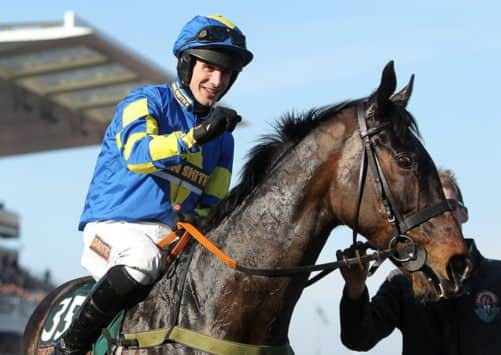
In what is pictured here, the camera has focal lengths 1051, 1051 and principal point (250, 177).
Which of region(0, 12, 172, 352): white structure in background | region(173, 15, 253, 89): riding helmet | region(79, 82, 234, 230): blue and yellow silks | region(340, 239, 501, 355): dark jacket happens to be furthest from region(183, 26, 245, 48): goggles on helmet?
region(0, 12, 172, 352): white structure in background

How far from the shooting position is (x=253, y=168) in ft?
13.1

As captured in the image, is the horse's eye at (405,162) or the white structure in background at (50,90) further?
the white structure in background at (50,90)

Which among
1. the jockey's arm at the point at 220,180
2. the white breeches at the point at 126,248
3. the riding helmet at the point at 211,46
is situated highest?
the riding helmet at the point at 211,46

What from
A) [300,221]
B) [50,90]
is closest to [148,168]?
[300,221]

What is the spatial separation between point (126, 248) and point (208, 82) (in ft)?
2.43

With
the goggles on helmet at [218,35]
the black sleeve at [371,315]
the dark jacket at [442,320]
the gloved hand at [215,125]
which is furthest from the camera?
the dark jacket at [442,320]

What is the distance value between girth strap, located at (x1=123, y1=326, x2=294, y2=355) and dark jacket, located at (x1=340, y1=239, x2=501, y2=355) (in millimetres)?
626

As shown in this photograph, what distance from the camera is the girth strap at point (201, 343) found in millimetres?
3752

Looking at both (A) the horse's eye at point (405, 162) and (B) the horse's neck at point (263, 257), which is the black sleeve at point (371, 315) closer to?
(B) the horse's neck at point (263, 257)

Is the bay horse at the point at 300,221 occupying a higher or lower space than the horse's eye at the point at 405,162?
lower

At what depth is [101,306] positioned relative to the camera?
399 centimetres

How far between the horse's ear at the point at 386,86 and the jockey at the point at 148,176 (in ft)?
1.70

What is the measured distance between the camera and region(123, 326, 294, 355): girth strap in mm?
3752

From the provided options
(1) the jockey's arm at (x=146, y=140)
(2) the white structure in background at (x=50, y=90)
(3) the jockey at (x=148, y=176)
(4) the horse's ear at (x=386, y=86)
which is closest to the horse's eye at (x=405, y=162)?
(4) the horse's ear at (x=386, y=86)
